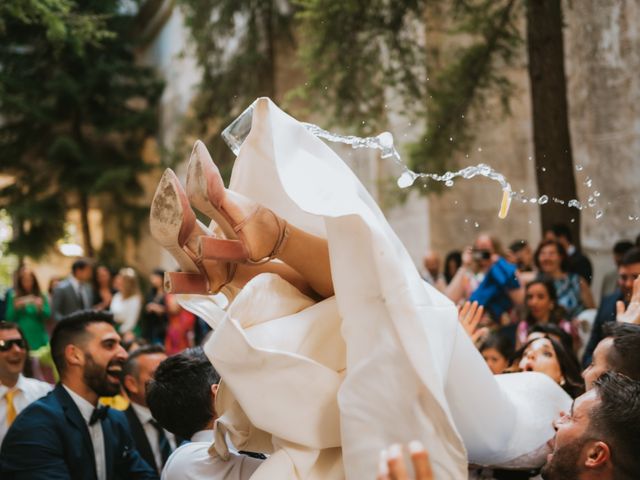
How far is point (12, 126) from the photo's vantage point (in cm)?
1973

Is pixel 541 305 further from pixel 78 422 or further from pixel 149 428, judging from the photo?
pixel 78 422

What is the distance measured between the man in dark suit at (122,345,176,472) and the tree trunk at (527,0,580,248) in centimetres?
461

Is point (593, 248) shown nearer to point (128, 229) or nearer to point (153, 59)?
point (128, 229)

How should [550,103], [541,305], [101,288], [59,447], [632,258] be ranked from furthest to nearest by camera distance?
[101,288] → [550,103] → [541,305] → [632,258] → [59,447]

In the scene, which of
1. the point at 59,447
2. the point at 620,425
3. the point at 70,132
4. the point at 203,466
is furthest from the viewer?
the point at 70,132

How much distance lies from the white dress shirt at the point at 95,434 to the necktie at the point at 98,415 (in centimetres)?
2

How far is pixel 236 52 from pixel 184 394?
12223 mm

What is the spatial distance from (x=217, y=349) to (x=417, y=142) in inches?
318

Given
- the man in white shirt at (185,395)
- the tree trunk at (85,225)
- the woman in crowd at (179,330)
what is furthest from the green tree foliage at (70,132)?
the man in white shirt at (185,395)

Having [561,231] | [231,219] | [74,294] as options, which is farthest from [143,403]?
[74,294]

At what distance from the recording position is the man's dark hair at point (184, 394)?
145 inches

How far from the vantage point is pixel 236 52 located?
15.3 metres

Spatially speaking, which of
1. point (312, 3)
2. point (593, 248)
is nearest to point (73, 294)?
point (312, 3)

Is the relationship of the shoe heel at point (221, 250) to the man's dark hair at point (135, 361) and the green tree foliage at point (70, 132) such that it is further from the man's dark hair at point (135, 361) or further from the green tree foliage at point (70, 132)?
the green tree foliage at point (70, 132)
